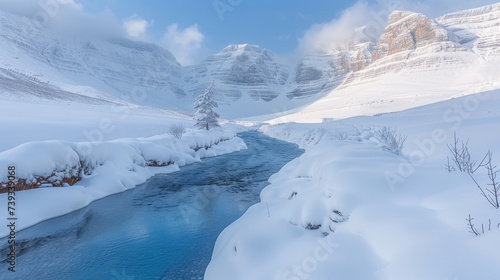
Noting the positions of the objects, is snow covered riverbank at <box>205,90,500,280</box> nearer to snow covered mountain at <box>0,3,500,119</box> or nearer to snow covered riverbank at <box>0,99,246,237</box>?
snow covered riverbank at <box>0,99,246,237</box>

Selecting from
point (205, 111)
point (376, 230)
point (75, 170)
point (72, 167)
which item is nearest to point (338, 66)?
point (205, 111)

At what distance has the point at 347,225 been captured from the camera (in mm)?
5016

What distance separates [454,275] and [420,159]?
20.9 ft

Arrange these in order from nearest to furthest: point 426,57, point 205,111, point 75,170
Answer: point 75,170 → point 205,111 → point 426,57

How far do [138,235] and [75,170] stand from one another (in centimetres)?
580

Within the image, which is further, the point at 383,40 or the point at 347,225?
the point at 383,40

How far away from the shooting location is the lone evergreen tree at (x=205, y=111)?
32.9m

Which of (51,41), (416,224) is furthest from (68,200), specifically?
(51,41)

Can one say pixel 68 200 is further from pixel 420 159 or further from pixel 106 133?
pixel 106 133

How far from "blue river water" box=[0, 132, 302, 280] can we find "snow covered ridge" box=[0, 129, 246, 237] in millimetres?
585

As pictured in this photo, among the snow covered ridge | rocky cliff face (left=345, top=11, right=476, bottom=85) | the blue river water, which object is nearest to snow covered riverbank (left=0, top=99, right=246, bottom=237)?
the snow covered ridge

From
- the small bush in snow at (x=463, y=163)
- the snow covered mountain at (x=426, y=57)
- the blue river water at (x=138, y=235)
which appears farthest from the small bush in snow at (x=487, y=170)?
the snow covered mountain at (x=426, y=57)

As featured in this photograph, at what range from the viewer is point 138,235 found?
27.5 feet

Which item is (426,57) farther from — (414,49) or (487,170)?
(487,170)
